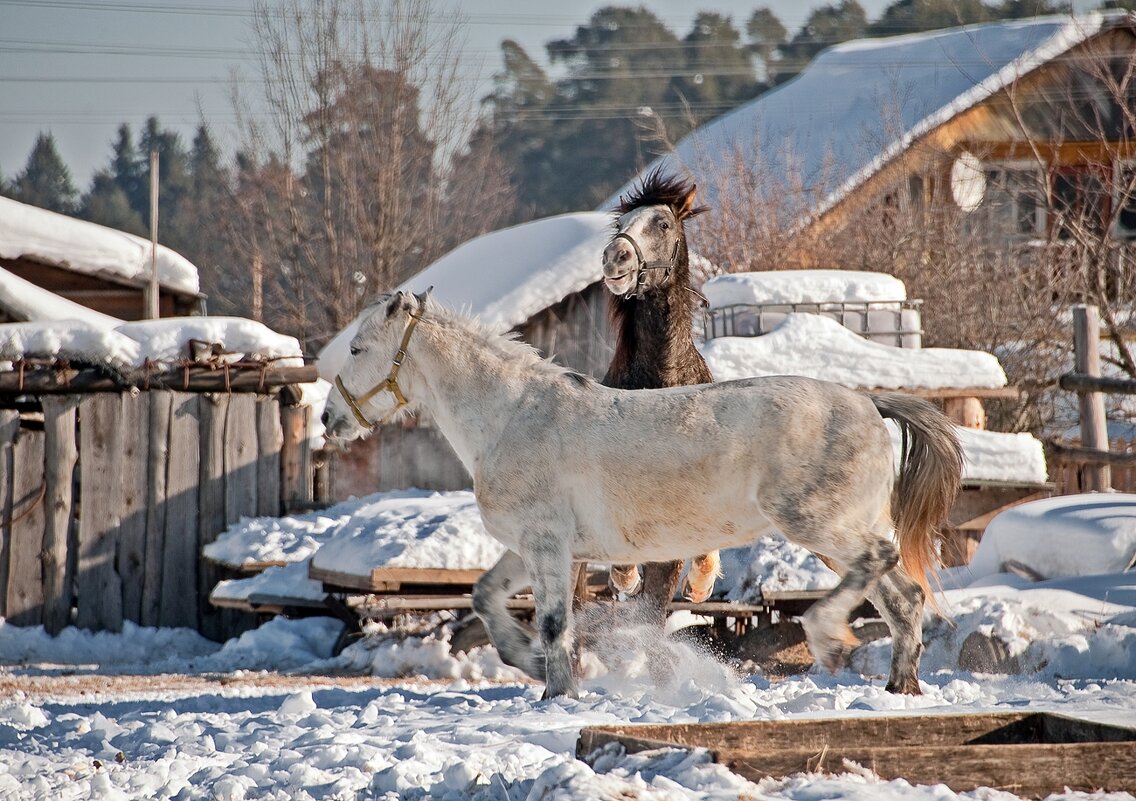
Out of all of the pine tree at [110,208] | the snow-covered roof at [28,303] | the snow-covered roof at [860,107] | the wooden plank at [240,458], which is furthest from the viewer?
the pine tree at [110,208]

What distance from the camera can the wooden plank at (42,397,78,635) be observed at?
1173cm

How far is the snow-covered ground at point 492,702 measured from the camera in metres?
4.42

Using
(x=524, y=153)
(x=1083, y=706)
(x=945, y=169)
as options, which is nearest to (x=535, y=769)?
(x=1083, y=706)

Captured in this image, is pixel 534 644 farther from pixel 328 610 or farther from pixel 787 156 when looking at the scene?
pixel 787 156

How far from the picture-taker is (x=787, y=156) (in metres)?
19.9

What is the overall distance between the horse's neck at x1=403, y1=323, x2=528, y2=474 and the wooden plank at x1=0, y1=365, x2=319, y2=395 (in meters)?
6.12

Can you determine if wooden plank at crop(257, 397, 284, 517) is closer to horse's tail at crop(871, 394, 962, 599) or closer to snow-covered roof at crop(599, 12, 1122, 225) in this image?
horse's tail at crop(871, 394, 962, 599)

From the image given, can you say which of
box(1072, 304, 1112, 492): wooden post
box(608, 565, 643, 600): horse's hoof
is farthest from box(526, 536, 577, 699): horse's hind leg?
box(1072, 304, 1112, 492): wooden post

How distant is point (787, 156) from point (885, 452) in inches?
573

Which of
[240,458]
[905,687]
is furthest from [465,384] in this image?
[240,458]

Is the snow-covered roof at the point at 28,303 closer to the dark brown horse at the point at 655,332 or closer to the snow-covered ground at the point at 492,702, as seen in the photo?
the snow-covered ground at the point at 492,702

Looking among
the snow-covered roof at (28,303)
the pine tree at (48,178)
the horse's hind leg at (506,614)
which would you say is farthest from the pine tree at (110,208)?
the horse's hind leg at (506,614)

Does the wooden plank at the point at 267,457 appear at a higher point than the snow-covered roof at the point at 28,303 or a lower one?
lower

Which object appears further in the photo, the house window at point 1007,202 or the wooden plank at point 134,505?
the house window at point 1007,202
